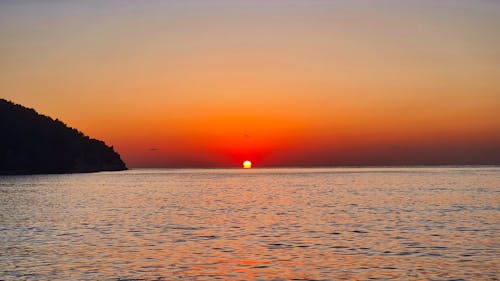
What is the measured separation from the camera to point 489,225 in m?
58.2

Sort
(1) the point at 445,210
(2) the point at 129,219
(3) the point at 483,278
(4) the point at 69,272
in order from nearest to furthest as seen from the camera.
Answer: (3) the point at 483,278 → (4) the point at 69,272 → (2) the point at 129,219 → (1) the point at 445,210

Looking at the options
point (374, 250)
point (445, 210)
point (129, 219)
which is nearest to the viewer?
point (374, 250)

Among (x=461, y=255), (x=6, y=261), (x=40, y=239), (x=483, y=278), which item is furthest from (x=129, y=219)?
(x=483, y=278)

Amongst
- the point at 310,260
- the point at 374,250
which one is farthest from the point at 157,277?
the point at 374,250

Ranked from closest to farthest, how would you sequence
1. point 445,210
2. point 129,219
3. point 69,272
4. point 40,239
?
1. point 69,272
2. point 40,239
3. point 129,219
4. point 445,210

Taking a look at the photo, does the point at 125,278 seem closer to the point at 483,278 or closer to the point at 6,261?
the point at 6,261

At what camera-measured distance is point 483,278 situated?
3142 cm

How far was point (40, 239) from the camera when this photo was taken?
1940 inches

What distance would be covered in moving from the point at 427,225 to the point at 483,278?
28.0 meters

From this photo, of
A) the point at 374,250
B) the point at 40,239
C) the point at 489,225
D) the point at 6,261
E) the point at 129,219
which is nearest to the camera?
the point at 6,261

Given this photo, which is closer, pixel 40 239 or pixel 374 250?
pixel 374 250

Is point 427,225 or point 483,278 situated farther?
point 427,225

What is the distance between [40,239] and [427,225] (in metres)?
35.5

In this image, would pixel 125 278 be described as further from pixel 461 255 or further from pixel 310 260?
pixel 461 255
